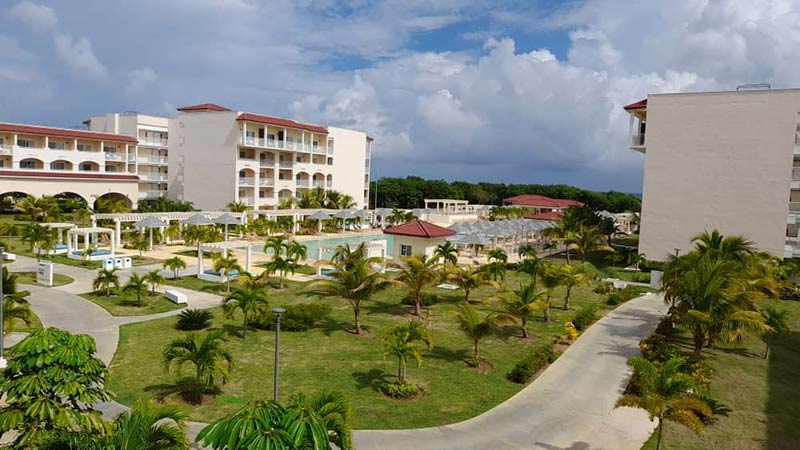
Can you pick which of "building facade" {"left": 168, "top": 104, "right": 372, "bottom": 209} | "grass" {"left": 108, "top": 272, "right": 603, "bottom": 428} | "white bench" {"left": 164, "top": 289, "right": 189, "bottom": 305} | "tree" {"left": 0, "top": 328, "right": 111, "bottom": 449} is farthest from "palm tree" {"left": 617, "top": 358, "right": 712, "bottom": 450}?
"building facade" {"left": 168, "top": 104, "right": 372, "bottom": 209}

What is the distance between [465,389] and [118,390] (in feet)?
28.9

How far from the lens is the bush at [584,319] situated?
2119 cm

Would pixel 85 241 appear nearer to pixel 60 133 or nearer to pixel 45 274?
pixel 45 274

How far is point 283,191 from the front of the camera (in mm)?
63750

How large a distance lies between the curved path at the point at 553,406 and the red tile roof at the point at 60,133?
3387 cm

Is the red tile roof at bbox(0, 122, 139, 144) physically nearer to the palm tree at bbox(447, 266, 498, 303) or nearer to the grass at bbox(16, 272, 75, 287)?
the grass at bbox(16, 272, 75, 287)

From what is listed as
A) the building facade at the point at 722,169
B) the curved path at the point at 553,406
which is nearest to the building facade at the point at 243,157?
the curved path at the point at 553,406

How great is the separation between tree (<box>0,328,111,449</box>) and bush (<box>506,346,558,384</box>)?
1113 cm

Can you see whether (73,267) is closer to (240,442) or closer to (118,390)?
(118,390)

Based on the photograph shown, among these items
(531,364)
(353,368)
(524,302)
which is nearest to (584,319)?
(524,302)

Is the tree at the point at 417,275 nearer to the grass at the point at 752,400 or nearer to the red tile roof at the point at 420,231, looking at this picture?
the grass at the point at 752,400

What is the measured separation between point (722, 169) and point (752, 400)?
24.9 metres

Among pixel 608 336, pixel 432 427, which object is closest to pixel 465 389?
pixel 432 427

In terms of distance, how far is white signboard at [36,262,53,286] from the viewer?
1030 inches
